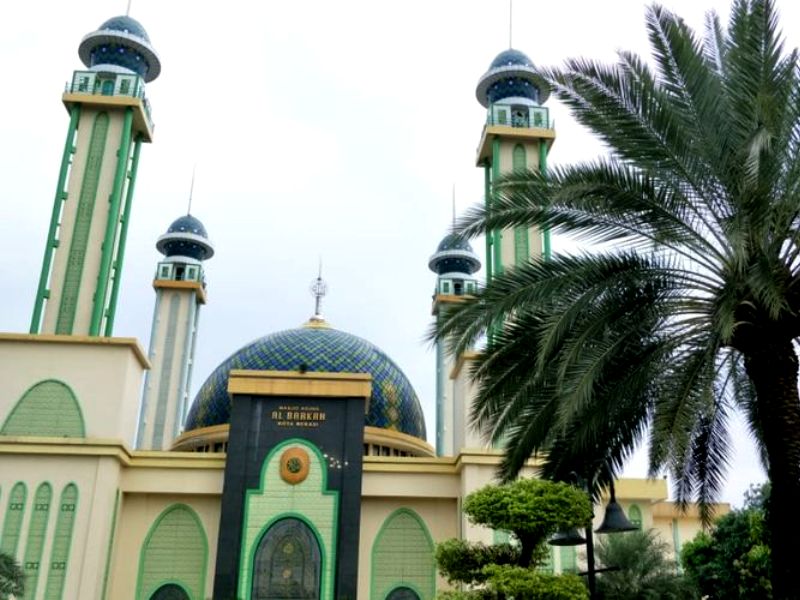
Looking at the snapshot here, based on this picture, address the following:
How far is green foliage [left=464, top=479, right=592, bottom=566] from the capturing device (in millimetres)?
10445

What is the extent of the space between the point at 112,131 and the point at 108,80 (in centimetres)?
171

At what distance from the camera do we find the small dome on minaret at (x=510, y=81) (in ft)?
89.0

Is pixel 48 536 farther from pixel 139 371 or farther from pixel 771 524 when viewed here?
pixel 771 524

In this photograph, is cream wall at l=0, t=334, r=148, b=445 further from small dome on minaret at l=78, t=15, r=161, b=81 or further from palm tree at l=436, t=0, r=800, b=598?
palm tree at l=436, t=0, r=800, b=598

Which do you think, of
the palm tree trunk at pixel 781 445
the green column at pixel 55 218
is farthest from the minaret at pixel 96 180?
the palm tree trunk at pixel 781 445

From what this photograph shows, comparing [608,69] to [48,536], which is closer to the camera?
[608,69]

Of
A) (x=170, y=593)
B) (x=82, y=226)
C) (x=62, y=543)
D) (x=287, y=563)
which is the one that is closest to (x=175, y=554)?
(x=170, y=593)

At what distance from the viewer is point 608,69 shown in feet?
29.8

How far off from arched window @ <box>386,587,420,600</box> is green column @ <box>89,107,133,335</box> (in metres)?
9.47

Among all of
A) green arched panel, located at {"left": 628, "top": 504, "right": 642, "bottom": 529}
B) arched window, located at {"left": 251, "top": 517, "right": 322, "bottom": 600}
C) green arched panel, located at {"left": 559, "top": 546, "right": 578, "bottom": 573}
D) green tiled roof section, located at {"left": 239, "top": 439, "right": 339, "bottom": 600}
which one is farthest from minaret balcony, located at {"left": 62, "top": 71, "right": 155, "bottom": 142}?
green arched panel, located at {"left": 628, "top": 504, "right": 642, "bottom": 529}

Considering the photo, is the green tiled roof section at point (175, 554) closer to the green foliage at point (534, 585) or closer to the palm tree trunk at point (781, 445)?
the green foliage at point (534, 585)

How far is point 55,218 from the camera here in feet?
73.1

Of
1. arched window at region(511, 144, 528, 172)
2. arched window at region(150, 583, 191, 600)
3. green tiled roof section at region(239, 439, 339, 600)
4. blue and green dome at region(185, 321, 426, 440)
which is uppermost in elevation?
arched window at region(511, 144, 528, 172)

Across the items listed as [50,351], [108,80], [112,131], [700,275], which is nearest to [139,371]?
[50,351]
